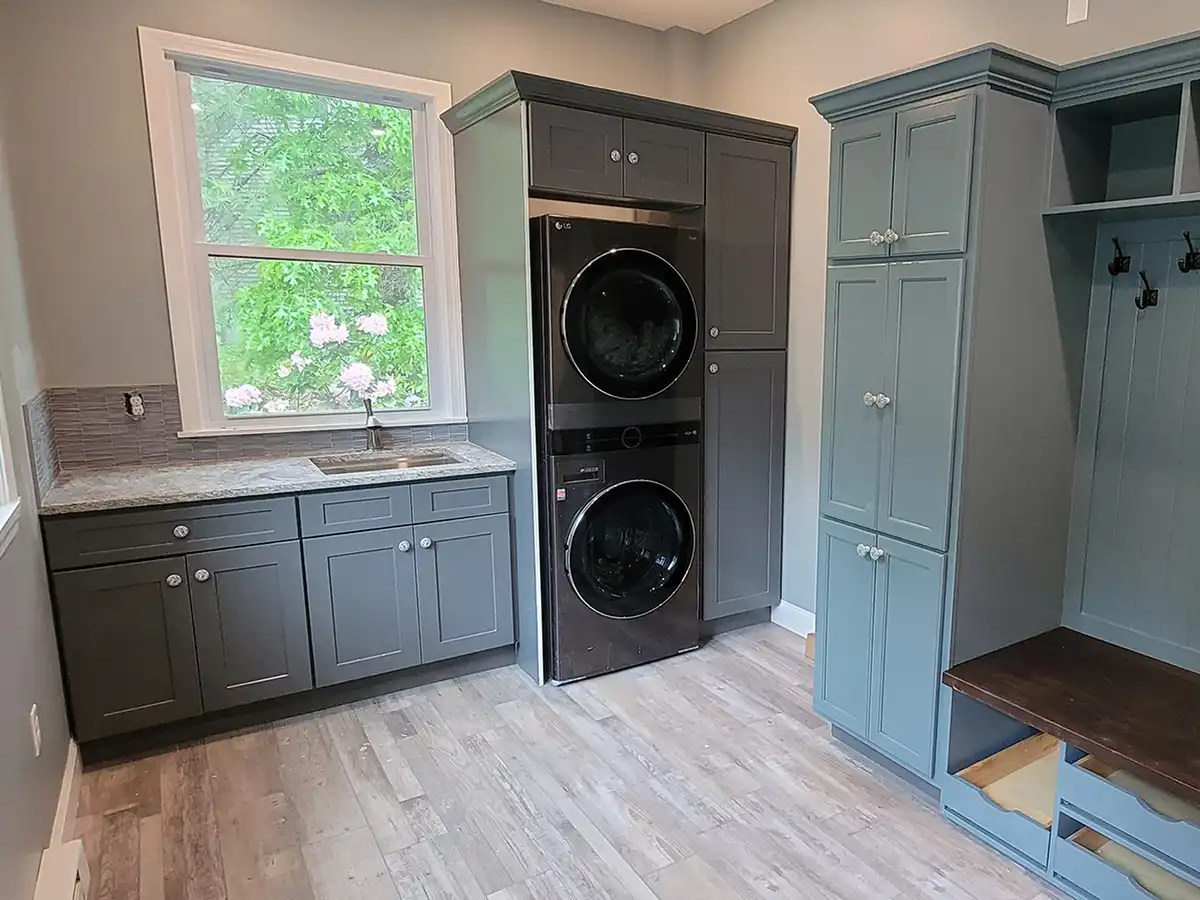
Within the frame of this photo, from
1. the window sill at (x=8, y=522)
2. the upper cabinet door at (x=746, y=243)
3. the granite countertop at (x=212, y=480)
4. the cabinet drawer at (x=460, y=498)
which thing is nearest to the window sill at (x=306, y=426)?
the granite countertop at (x=212, y=480)

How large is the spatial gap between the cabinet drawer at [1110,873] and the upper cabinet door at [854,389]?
95cm

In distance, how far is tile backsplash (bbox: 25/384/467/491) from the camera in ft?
8.66

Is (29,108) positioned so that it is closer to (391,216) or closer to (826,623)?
(391,216)

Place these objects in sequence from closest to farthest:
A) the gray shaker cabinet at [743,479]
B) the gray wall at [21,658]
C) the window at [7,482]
Result: 1. the gray wall at [21,658]
2. the window at [7,482]
3. the gray shaker cabinet at [743,479]

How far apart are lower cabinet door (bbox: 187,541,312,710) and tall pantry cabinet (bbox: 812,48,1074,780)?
6.17 feet

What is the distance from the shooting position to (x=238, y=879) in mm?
1923

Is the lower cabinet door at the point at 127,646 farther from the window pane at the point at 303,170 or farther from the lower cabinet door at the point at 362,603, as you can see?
the window pane at the point at 303,170

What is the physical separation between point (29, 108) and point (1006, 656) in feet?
11.9

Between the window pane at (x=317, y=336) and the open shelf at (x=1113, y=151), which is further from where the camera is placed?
the window pane at (x=317, y=336)

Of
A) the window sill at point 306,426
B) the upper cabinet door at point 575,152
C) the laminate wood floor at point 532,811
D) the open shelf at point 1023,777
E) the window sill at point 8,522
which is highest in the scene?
the upper cabinet door at point 575,152

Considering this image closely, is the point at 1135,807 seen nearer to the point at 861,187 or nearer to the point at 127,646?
the point at 861,187

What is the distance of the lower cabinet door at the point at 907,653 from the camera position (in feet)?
7.01

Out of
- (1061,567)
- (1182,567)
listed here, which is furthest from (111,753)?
(1182,567)

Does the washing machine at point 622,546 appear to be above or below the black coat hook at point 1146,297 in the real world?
below
